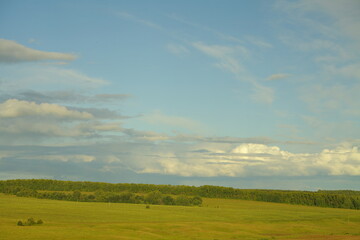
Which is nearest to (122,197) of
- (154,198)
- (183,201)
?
(154,198)

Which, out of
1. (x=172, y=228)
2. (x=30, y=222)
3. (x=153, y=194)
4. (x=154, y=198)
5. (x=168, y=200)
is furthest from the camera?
(x=153, y=194)

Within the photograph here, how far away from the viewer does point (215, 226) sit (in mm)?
71812

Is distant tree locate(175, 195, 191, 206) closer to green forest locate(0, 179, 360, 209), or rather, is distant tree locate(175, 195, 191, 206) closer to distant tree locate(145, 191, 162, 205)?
green forest locate(0, 179, 360, 209)

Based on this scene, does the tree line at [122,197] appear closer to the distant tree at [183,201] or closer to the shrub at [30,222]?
the distant tree at [183,201]

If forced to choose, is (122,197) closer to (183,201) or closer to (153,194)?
(153,194)

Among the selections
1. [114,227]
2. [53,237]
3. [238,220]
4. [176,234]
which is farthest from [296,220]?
[53,237]

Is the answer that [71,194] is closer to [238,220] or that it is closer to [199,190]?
[199,190]

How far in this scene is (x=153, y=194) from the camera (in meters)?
144

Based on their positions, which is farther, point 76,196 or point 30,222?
point 76,196

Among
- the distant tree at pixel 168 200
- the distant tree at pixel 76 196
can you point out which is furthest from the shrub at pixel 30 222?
the distant tree at pixel 76 196

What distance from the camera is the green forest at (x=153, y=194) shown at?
14075cm

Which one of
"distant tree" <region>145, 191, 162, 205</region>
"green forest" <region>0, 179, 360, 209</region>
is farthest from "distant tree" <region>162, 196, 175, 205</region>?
"distant tree" <region>145, 191, 162, 205</region>

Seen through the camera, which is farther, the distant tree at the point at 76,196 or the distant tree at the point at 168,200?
the distant tree at the point at 76,196

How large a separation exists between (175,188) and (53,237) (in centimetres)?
11848
